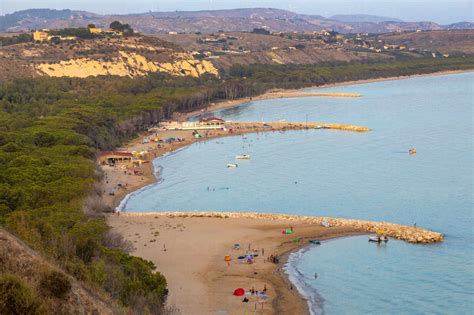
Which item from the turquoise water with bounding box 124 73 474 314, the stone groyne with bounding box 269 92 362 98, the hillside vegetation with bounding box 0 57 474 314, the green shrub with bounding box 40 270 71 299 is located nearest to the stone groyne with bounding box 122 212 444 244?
the turquoise water with bounding box 124 73 474 314

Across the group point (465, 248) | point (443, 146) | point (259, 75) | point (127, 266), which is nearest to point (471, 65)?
point (259, 75)

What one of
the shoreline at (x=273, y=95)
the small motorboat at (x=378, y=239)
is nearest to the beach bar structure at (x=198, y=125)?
the shoreline at (x=273, y=95)

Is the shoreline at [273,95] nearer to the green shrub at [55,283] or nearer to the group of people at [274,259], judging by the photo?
the group of people at [274,259]

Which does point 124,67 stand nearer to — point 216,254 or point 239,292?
point 216,254

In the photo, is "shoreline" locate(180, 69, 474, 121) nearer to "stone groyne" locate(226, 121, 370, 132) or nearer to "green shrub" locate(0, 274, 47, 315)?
"stone groyne" locate(226, 121, 370, 132)

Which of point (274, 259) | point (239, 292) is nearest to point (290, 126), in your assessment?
point (274, 259)

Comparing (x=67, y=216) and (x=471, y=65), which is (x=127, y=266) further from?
(x=471, y=65)

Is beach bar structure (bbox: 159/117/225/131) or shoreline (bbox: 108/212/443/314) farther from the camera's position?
beach bar structure (bbox: 159/117/225/131)
